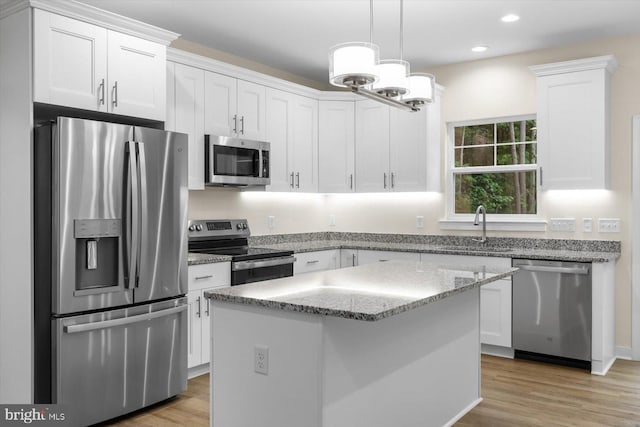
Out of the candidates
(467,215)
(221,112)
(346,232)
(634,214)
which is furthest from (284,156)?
(634,214)

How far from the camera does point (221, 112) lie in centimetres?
446

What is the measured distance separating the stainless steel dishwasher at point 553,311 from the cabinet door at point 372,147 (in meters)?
1.71

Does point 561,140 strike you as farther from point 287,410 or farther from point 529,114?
point 287,410

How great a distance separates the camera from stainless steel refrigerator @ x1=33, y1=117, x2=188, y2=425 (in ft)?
9.67

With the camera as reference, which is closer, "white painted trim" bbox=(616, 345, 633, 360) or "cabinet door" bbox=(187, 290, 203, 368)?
"cabinet door" bbox=(187, 290, 203, 368)

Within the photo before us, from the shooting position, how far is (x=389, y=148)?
5.47 meters

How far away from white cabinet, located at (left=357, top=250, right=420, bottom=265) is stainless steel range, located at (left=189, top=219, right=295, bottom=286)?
886mm

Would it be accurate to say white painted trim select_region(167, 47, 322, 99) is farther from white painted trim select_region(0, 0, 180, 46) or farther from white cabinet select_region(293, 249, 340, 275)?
white cabinet select_region(293, 249, 340, 275)

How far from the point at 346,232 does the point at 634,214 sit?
2885mm

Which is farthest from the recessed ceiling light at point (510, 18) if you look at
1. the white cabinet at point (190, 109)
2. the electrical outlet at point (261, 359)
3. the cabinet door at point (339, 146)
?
the electrical outlet at point (261, 359)

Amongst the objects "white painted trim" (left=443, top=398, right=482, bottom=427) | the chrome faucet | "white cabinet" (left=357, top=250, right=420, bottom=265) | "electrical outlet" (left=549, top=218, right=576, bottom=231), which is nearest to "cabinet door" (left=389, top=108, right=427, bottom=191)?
the chrome faucet

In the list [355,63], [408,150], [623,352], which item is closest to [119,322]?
[355,63]

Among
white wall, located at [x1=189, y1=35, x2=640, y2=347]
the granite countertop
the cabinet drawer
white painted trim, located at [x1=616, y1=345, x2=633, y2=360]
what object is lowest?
white painted trim, located at [x1=616, y1=345, x2=633, y2=360]

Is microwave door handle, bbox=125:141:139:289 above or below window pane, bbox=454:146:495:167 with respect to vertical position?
below
